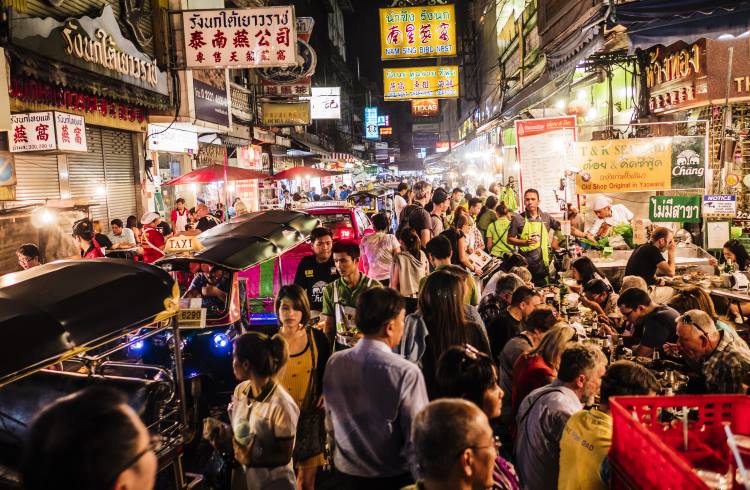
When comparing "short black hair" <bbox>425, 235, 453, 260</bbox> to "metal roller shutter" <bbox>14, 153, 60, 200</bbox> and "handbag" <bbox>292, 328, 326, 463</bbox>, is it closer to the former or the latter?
"handbag" <bbox>292, 328, 326, 463</bbox>

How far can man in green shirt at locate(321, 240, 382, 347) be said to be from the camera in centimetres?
553

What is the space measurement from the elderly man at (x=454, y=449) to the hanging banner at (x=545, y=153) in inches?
316

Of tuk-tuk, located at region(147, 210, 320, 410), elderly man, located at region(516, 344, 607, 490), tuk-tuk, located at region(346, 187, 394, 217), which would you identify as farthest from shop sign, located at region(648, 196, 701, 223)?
tuk-tuk, located at region(346, 187, 394, 217)

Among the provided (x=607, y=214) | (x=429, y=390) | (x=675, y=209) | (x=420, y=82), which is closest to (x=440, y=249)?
(x=429, y=390)

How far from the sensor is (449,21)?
23.6m

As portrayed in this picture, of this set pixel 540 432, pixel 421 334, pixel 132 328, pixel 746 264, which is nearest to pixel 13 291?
pixel 132 328

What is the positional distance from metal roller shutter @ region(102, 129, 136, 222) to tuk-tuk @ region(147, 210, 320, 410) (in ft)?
27.9

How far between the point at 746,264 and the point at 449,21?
1741 cm

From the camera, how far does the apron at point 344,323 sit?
5.49 metres

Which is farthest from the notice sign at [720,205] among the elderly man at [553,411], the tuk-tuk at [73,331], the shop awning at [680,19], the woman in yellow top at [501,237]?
the tuk-tuk at [73,331]

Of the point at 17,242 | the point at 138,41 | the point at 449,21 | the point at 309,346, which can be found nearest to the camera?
the point at 309,346

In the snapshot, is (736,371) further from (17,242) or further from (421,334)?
(17,242)

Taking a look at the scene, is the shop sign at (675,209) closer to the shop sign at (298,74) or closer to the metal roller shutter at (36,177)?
the metal roller shutter at (36,177)

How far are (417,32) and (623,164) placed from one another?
16.0m
